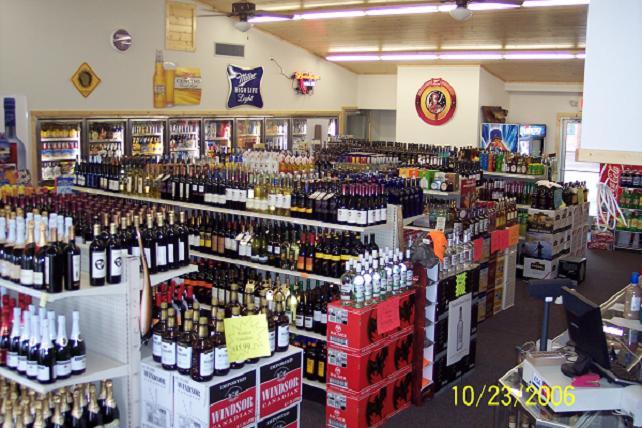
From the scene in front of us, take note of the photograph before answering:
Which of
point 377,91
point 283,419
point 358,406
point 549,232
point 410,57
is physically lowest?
point 358,406

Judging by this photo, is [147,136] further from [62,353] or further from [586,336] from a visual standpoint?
[586,336]

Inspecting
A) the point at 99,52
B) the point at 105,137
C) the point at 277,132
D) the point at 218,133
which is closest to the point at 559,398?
the point at 105,137

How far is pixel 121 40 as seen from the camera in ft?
38.2

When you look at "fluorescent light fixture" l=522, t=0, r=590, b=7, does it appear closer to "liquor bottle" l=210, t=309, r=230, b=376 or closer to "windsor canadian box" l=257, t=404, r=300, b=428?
"windsor canadian box" l=257, t=404, r=300, b=428

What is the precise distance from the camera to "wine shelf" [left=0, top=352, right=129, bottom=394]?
3641 mm

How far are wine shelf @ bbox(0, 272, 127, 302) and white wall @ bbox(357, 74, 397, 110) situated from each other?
14.3 m

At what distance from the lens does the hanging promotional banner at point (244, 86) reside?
1405 centimetres

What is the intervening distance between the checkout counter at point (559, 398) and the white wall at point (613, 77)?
110cm

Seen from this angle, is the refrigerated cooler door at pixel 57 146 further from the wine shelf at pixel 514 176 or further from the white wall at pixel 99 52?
the wine shelf at pixel 514 176

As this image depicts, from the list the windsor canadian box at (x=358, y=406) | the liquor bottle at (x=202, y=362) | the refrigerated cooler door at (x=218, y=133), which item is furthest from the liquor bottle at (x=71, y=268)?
the refrigerated cooler door at (x=218, y=133)

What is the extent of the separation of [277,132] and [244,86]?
1584 millimetres

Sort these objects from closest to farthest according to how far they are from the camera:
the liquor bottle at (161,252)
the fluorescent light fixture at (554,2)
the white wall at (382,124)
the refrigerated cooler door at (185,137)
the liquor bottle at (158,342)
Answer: the liquor bottle at (158,342)
the liquor bottle at (161,252)
the fluorescent light fixture at (554,2)
the refrigerated cooler door at (185,137)
the white wall at (382,124)

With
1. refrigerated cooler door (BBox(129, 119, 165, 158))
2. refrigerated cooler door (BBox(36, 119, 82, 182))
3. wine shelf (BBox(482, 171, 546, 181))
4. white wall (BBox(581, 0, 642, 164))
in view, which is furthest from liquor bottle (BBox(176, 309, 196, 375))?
refrigerated cooler door (BBox(129, 119, 165, 158))

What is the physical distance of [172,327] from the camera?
13.2 ft
